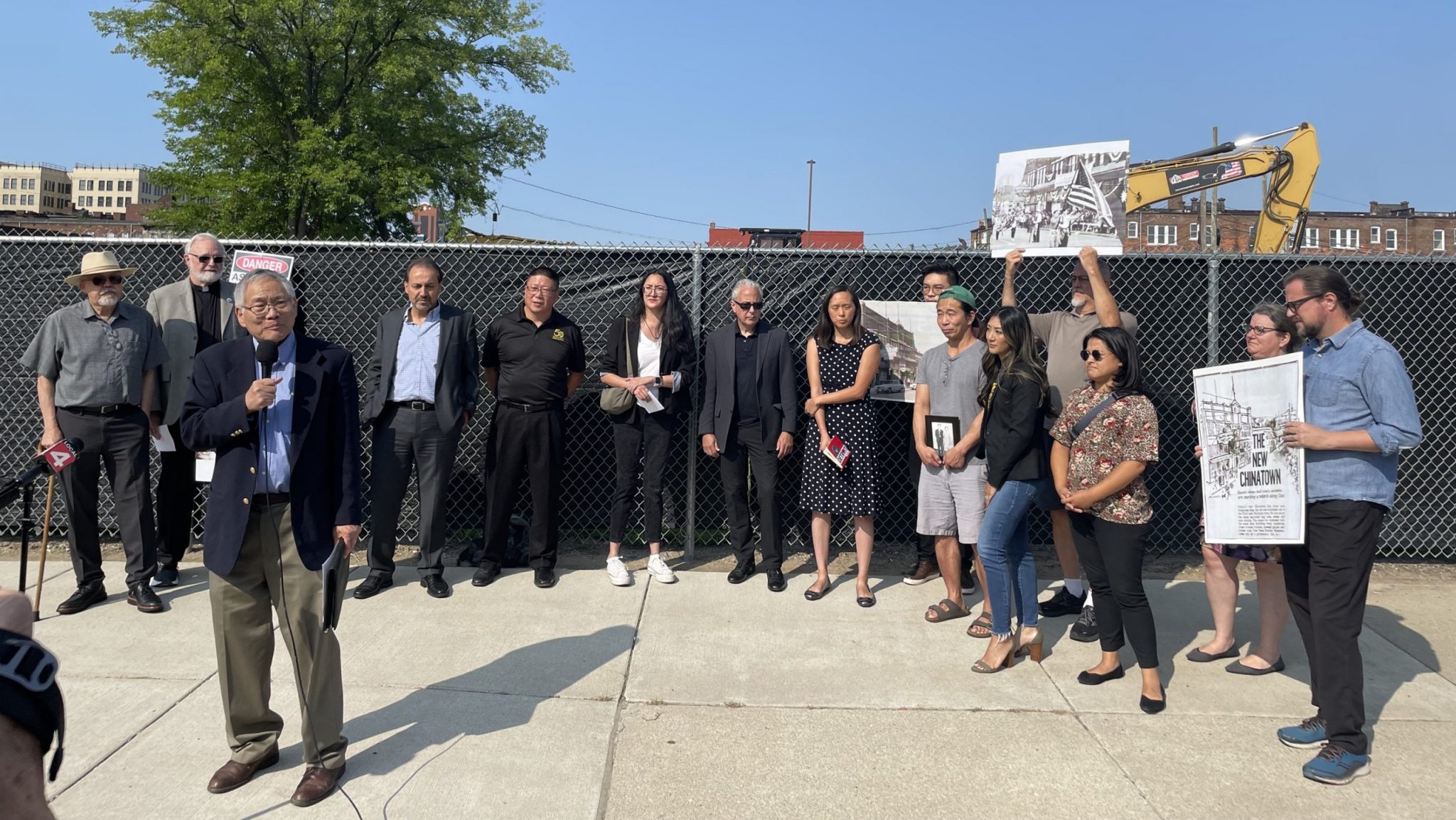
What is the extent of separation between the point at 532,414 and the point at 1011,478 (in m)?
2.96

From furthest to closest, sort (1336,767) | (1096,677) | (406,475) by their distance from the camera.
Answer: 1. (406,475)
2. (1096,677)
3. (1336,767)

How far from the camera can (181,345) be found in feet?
18.7

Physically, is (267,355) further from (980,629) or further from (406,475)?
(980,629)

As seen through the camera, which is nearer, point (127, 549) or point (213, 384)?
point (213, 384)

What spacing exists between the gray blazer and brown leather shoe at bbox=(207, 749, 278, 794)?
2.92 metres

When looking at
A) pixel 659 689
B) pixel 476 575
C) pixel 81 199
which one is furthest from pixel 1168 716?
pixel 81 199

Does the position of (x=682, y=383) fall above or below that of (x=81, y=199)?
below

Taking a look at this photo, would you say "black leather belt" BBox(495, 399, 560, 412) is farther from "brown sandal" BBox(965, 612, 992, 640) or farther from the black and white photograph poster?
the black and white photograph poster

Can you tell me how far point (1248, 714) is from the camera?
4.27 m

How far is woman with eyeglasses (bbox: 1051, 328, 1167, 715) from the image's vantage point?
14.0 feet

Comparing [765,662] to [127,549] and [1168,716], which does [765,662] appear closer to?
[1168,716]

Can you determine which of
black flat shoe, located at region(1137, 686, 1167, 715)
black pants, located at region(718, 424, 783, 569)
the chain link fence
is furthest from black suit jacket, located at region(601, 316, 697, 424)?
black flat shoe, located at region(1137, 686, 1167, 715)

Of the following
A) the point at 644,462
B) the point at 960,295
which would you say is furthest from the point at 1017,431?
the point at 644,462

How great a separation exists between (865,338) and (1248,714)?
2.90 metres
